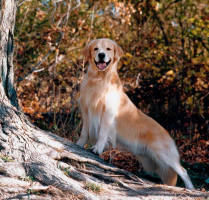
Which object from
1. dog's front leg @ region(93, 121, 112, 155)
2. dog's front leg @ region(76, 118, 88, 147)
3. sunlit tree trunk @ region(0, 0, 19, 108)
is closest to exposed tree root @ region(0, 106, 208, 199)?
sunlit tree trunk @ region(0, 0, 19, 108)

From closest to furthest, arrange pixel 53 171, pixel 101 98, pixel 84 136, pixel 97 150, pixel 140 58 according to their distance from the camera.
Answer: pixel 53 171, pixel 97 150, pixel 101 98, pixel 84 136, pixel 140 58

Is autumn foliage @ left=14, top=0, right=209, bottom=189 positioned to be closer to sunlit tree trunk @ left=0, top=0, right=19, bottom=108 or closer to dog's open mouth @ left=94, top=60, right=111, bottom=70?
dog's open mouth @ left=94, top=60, right=111, bottom=70

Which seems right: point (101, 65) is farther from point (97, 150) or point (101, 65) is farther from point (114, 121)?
point (97, 150)

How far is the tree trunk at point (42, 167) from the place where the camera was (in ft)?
9.20

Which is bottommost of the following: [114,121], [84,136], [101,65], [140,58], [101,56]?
[84,136]

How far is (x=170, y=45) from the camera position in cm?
721

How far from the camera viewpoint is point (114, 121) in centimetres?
436

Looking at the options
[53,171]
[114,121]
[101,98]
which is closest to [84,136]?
[114,121]

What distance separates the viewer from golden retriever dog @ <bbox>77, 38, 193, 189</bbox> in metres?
4.30

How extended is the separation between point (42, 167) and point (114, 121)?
A: 1.59 meters

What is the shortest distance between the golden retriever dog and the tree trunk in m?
0.70

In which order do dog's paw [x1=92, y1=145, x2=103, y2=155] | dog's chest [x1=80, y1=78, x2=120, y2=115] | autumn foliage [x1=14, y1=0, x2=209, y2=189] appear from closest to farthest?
dog's paw [x1=92, y1=145, x2=103, y2=155] → dog's chest [x1=80, y1=78, x2=120, y2=115] → autumn foliage [x1=14, y1=0, x2=209, y2=189]

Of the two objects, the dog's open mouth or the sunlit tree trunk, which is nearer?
the sunlit tree trunk

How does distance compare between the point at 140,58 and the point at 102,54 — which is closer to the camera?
the point at 102,54
